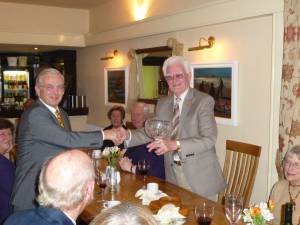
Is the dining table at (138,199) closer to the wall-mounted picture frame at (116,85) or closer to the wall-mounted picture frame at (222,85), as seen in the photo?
the wall-mounted picture frame at (222,85)

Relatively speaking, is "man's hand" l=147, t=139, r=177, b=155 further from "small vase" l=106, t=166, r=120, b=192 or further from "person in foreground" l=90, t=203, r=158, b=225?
"person in foreground" l=90, t=203, r=158, b=225

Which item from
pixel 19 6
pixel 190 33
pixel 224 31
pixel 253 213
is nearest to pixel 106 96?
pixel 19 6

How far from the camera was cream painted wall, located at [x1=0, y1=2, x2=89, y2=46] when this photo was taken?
5926mm

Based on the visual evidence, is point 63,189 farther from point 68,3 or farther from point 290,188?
point 68,3

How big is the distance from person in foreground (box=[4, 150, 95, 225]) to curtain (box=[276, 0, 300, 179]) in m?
1.94

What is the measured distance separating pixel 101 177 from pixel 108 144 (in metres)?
2.24

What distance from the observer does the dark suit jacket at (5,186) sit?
2.58 meters

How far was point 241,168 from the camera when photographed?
3127mm

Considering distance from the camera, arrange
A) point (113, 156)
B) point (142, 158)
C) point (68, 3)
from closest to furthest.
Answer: point (113, 156) → point (142, 158) → point (68, 3)

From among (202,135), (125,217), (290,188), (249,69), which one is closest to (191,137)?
(202,135)

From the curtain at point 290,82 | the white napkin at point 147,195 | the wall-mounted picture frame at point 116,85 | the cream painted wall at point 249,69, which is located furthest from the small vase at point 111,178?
the wall-mounted picture frame at point 116,85

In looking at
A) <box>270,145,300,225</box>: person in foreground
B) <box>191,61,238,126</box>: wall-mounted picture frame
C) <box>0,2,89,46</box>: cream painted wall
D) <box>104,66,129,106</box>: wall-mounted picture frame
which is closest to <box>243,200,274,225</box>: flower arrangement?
<box>270,145,300,225</box>: person in foreground

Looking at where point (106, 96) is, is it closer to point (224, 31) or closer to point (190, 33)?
point (190, 33)

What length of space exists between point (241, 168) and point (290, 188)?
0.80m
